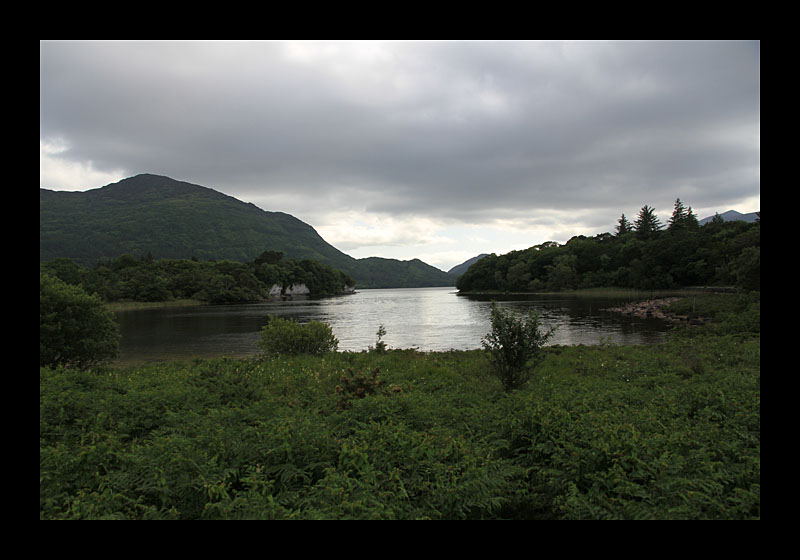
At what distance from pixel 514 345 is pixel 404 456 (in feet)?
21.6

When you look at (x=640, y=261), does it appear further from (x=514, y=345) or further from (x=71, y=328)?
(x=71, y=328)

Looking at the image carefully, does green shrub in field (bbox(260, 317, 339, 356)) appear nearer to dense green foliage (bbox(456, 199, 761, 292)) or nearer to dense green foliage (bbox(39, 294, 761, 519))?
dense green foliage (bbox(39, 294, 761, 519))

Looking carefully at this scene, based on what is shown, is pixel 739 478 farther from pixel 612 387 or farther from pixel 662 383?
pixel 662 383

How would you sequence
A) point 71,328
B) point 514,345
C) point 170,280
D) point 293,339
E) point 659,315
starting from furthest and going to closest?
point 170,280, point 659,315, point 293,339, point 71,328, point 514,345

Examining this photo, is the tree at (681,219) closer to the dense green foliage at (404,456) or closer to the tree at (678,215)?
the tree at (678,215)

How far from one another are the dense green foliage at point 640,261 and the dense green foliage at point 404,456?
165 ft

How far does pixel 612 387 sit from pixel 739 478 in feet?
19.2

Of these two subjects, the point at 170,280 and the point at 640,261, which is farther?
the point at 170,280

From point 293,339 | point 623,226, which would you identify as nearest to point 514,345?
point 293,339

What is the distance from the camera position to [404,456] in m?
5.14

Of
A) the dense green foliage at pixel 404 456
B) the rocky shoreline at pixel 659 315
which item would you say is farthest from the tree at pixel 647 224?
the dense green foliage at pixel 404 456

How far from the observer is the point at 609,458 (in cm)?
482

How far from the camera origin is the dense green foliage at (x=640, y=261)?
3460 inches
